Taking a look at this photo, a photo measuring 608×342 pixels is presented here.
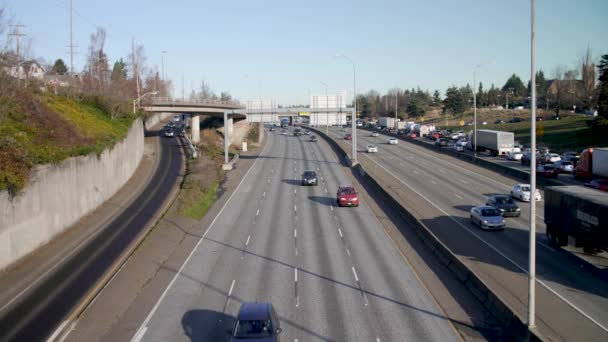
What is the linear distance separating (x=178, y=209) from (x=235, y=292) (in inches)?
713

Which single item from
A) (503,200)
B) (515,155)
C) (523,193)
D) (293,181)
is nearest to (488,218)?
(503,200)

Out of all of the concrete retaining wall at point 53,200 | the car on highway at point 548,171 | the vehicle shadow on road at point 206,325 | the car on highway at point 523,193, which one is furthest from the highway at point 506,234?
the concrete retaining wall at point 53,200

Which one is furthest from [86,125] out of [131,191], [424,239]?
[424,239]

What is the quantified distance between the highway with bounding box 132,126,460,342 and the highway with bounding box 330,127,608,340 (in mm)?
3973

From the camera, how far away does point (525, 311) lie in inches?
734

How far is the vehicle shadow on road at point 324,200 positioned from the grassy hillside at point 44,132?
16.8m

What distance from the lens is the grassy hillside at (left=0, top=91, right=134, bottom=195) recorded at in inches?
1107

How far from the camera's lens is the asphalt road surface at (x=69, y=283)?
748 inches

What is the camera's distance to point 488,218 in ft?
106

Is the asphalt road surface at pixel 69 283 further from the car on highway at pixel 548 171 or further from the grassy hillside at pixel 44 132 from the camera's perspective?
the car on highway at pixel 548 171

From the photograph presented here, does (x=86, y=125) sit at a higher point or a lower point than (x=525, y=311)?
higher

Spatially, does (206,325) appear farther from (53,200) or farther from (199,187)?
(199,187)

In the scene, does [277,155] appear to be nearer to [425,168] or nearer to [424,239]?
[425,168]

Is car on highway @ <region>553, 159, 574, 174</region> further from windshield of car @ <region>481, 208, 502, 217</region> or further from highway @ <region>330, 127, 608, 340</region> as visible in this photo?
windshield of car @ <region>481, 208, 502, 217</region>
